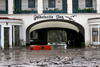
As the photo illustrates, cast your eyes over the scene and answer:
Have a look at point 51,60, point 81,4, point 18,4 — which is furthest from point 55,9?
point 51,60

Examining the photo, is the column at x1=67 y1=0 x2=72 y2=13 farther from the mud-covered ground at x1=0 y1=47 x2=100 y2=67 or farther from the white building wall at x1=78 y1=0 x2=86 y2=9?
the mud-covered ground at x1=0 y1=47 x2=100 y2=67

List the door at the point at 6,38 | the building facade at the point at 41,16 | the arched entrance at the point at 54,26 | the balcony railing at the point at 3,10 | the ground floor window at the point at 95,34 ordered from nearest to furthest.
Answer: the door at the point at 6,38 < the building facade at the point at 41,16 < the ground floor window at the point at 95,34 < the balcony railing at the point at 3,10 < the arched entrance at the point at 54,26

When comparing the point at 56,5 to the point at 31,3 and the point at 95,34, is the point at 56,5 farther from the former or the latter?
the point at 95,34

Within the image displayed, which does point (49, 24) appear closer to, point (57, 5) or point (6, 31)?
point (57, 5)

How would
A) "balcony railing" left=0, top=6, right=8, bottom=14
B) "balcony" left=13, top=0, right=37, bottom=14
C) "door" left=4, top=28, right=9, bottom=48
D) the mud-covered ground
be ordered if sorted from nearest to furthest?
the mud-covered ground, "door" left=4, top=28, right=9, bottom=48, "balcony railing" left=0, top=6, right=8, bottom=14, "balcony" left=13, top=0, right=37, bottom=14

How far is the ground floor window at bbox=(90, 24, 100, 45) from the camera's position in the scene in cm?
2278

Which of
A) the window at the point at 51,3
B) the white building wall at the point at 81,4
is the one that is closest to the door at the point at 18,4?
the window at the point at 51,3

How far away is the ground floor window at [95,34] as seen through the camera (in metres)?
22.8

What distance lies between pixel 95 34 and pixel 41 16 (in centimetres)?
780

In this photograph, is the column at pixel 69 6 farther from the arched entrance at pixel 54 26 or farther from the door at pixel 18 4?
the door at pixel 18 4

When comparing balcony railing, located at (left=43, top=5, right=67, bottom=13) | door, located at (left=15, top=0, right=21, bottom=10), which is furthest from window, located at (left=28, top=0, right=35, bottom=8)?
balcony railing, located at (left=43, top=5, right=67, bottom=13)

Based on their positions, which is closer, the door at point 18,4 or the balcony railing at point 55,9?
the balcony railing at point 55,9

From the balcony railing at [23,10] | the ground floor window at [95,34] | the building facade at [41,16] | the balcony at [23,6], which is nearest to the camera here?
the building facade at [41,16]

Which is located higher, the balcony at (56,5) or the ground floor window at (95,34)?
the balcony at (56,5)
